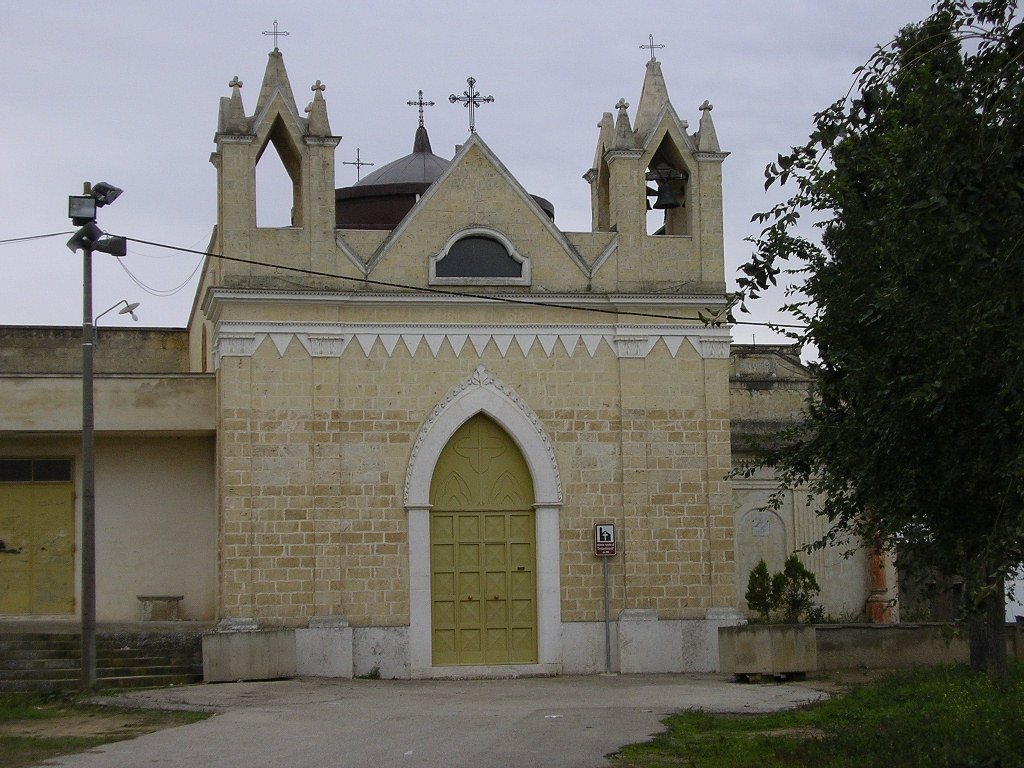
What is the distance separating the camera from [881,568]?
83.8 feet

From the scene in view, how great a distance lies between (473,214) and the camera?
2089cm

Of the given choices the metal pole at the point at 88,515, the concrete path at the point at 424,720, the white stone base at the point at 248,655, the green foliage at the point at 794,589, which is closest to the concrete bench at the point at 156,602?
the white stone base at the point at 248,655

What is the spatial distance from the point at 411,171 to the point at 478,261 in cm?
678

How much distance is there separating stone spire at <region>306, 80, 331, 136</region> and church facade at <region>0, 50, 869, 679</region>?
1.3 inches

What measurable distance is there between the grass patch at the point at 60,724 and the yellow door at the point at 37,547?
4.62 m

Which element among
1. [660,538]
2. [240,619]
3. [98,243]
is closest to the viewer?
[98,243]

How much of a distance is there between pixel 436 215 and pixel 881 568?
35.3 feet

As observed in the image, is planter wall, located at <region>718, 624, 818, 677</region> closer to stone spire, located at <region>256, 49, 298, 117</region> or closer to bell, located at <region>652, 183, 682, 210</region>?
bell, located at <region>652, 183, 682, 210</region>

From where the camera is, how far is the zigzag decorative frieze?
785 inches

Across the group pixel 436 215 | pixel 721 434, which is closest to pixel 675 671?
pixel 721 434

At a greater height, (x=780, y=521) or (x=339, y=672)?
(x=780, y=521)

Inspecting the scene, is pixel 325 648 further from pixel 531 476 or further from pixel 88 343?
pixel 88 343

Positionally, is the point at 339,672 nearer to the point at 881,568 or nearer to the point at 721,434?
the point at 721,434

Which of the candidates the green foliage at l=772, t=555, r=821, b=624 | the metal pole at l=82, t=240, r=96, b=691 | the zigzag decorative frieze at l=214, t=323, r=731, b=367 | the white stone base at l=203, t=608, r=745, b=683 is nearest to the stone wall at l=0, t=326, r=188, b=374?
the zigzag decorative frieze at l=214, t=323, r=731, b=367
